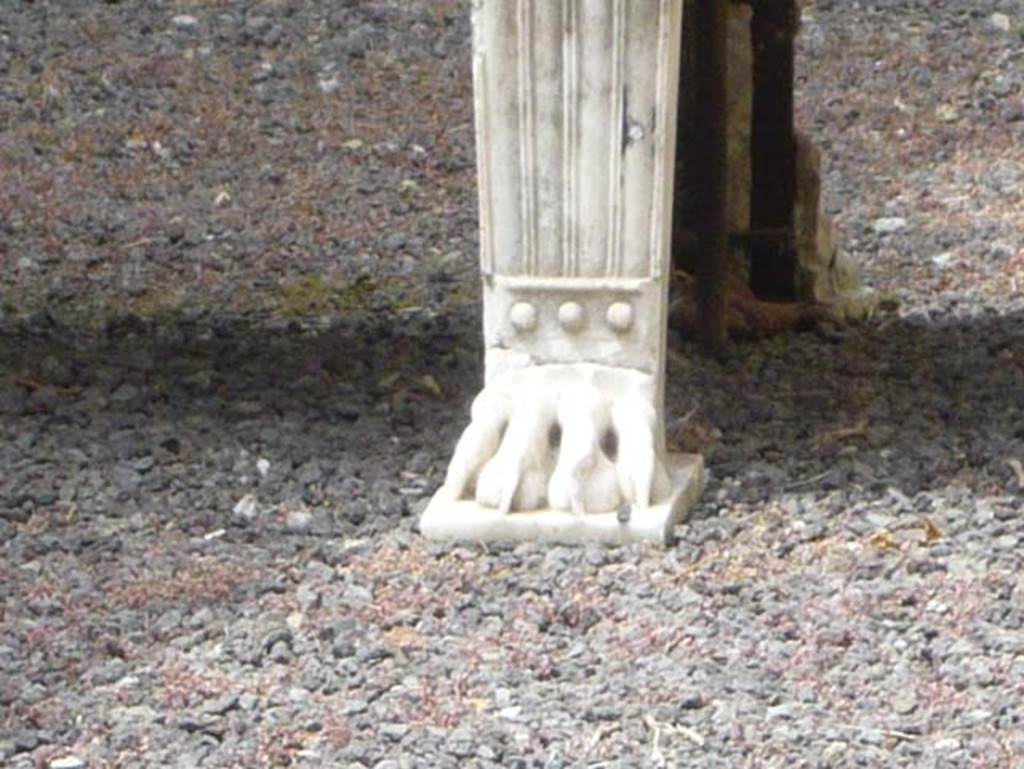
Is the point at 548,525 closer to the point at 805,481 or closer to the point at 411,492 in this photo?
the point at 411,492

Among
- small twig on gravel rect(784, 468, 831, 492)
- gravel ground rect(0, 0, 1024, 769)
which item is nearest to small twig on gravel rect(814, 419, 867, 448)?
gravel ground rect(0, 0, 1024, 769)

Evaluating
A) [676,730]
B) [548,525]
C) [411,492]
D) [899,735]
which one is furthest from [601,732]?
[411,492]

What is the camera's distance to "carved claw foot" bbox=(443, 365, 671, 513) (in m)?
4.14

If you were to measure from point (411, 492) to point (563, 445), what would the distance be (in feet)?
1.08

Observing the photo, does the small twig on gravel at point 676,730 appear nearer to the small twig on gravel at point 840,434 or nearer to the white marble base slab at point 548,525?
the white marble base slab at point 548,525

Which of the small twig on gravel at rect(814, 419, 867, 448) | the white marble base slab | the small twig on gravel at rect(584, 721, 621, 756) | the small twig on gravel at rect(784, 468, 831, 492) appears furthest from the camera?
the small twig on gravel at rect(814, 419, 867, 448)

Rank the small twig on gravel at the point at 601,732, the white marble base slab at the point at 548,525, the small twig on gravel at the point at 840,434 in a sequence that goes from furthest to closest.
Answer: the small twig on gravel at the point at 840,434
the white marble base slab at the point at 548,525
the small twig on gravel at the point at 601,732

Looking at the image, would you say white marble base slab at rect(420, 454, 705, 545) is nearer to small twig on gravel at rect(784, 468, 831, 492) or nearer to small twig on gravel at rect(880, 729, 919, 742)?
small twig on gravel at rect(784, 468, 831, 492)

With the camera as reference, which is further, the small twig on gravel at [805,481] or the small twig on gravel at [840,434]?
the small twig on gravel at [840,434]

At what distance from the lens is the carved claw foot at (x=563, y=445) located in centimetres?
414

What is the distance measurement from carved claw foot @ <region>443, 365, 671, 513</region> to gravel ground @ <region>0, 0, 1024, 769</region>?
0.33ft

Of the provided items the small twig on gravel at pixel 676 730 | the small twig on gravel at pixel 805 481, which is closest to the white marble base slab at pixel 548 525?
the small twig on gravel at pixel 805 481

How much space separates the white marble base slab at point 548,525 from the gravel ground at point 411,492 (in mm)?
34

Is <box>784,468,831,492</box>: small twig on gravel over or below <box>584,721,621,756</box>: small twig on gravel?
over
